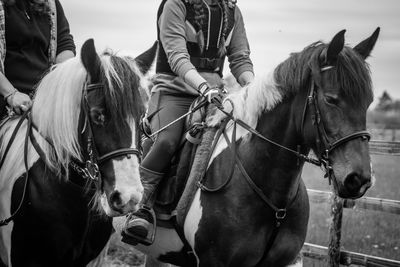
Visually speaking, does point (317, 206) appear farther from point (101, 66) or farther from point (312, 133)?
point (101, 66)

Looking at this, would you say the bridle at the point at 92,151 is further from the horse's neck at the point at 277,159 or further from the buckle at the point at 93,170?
the horse's neck at the point at 277,159

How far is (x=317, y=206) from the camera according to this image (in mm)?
11211

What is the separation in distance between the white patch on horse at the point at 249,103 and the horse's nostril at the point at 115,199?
128 cm

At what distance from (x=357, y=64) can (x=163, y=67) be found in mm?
2145

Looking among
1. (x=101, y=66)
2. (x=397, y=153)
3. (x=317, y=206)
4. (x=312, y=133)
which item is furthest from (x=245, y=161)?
(x=317, y=206)

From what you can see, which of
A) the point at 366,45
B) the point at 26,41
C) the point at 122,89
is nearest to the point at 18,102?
the point at 26,41

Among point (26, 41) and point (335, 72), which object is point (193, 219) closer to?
point (335, 72)

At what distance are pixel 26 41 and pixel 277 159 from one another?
2385mm

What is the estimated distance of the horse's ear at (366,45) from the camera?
3.68 metres

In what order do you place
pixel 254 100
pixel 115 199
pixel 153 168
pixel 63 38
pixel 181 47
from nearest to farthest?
pixel 115 199 < pixel 254 100 < pixel 153 168 < pixel 181 47 < pixel 63 38

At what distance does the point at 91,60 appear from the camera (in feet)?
10.5

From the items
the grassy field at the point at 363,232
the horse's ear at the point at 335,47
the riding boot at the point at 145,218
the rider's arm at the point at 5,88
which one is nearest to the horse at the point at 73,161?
the rider's arm at the point at 5,88

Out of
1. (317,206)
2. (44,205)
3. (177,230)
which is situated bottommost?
(317,206)

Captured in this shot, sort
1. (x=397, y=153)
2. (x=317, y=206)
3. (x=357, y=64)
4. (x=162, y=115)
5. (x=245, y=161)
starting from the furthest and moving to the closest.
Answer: (x=317, y=206) < (x=397, y=153) < (x=162, y=115) < (x=245, y=161) < (x=357, y=64)
